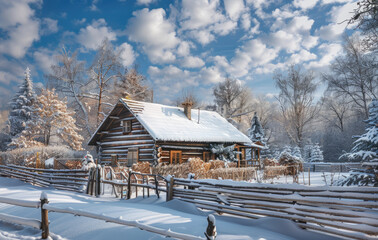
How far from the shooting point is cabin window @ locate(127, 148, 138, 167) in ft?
71.7

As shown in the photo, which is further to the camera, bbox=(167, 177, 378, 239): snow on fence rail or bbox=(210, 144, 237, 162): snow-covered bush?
bbox=(210, 144, 237, 162): snow-covered bush

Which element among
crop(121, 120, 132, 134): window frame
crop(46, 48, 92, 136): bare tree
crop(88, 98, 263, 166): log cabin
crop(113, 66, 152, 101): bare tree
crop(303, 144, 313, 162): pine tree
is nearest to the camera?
crop(88, 98, 263, 166): log cabin

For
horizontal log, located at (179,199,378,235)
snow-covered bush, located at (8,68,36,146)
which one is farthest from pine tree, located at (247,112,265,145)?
snow-covered bush, located at (8,68,36,146)

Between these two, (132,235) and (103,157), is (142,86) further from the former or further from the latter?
(132,235)

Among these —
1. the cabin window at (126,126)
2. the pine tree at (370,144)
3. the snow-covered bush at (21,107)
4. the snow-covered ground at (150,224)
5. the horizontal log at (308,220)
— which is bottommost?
the snow-covered ground at (150,224)

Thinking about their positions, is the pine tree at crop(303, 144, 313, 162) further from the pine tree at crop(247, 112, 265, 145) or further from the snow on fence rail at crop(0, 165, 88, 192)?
the snow on fence rail at crop(0, 165, 88, 192)

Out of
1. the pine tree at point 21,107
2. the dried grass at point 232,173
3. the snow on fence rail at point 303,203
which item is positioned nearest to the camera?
the snow on fence rail at point 303,203

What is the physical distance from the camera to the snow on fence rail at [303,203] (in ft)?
17.8

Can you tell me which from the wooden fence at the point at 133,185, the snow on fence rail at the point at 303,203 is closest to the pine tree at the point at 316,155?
the wooden fence at the point at 133,185

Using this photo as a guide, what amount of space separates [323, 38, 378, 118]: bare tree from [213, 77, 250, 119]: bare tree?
1683cm

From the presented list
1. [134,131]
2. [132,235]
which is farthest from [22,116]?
[132,235]

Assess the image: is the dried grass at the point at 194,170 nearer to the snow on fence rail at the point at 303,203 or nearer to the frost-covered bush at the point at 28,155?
the snow on fence rail at the point at 303,203

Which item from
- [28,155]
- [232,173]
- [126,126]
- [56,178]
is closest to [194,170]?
[232,173]

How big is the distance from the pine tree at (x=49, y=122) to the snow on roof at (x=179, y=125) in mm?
14143
